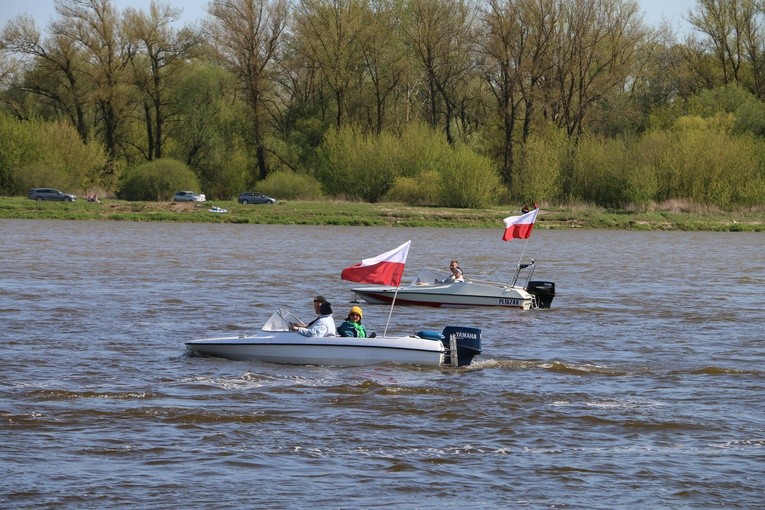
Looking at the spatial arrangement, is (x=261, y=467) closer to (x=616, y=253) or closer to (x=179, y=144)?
(x=616, y=253)

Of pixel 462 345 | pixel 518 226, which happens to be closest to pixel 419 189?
pixel 518 226

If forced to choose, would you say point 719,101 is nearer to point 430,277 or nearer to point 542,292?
point 542,292

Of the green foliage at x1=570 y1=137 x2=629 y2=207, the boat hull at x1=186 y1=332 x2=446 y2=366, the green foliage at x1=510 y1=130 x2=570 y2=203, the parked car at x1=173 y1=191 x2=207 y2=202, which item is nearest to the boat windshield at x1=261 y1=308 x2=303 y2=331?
the boat hull at x1=186 y1=332 x2=446 y2=366

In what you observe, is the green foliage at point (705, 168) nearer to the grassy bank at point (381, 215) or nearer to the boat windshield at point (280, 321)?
the grassy bank at point (381, 215)

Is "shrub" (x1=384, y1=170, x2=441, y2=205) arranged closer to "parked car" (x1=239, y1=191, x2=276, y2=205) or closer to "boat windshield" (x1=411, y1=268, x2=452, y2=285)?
"parked car" (x1=239, y1=191, x2=276, y2=205)

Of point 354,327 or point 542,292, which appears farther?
point 542,292

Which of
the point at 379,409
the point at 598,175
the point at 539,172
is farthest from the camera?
the point at 598,175

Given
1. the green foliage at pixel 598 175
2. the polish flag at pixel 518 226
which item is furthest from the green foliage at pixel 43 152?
the polish flag at pixel 518 226

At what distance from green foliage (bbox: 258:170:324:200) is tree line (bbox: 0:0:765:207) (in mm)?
207

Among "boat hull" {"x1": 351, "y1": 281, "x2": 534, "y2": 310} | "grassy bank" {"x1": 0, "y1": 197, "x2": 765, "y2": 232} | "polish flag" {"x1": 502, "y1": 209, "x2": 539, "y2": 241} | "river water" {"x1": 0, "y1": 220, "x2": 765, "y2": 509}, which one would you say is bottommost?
"river water" {"x1": 0, "y1": 220, "x2": 765, "y2": 509}

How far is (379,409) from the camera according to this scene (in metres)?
17.0

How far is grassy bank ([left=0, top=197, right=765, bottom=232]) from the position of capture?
2975 inches

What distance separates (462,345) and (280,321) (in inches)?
119

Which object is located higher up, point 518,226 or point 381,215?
point 518,226
